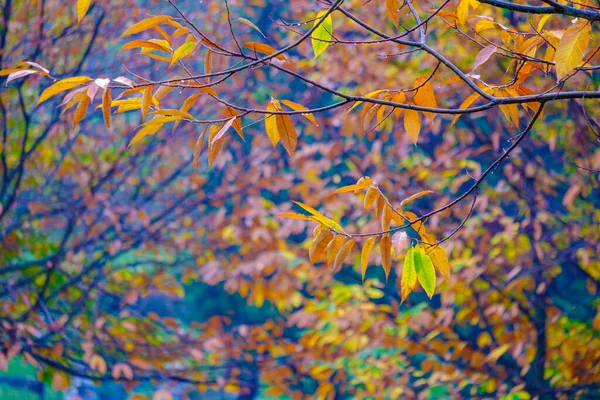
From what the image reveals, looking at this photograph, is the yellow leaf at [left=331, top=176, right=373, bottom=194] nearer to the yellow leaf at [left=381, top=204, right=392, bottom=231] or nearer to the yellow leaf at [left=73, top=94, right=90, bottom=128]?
the yellow leaf at [left=381, top=204, right=392, bottom=231]

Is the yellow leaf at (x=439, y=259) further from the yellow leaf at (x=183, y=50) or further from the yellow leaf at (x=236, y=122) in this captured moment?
the yellow leaf at (x=183, y=50)

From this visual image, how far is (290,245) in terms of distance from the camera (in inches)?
174

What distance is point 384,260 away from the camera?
4.21 ft

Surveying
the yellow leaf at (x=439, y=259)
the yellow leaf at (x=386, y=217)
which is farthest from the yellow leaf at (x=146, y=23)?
the yellow leaf at (x=439, y=259)

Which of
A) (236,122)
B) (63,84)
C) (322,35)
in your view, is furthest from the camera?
(322,35)

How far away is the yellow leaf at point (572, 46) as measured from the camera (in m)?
1.05

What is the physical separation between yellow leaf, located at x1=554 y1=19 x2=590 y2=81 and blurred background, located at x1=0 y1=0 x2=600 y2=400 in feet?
6.69

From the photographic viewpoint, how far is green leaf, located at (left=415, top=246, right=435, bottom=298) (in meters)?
1.23

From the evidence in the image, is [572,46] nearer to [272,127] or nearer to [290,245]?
[272,127]

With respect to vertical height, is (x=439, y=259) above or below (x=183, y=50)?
below

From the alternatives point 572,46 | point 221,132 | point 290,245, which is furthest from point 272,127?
point 290,245

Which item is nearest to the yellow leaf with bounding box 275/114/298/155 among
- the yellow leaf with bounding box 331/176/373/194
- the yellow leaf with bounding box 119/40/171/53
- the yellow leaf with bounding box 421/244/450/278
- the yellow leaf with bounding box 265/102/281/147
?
the yellow leaf with bounding box 265/102/281/147

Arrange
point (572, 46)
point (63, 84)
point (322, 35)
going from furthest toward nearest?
point (322, 35)
point (63, 84)
point (572, 46)

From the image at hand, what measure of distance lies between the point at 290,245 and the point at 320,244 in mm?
3152
